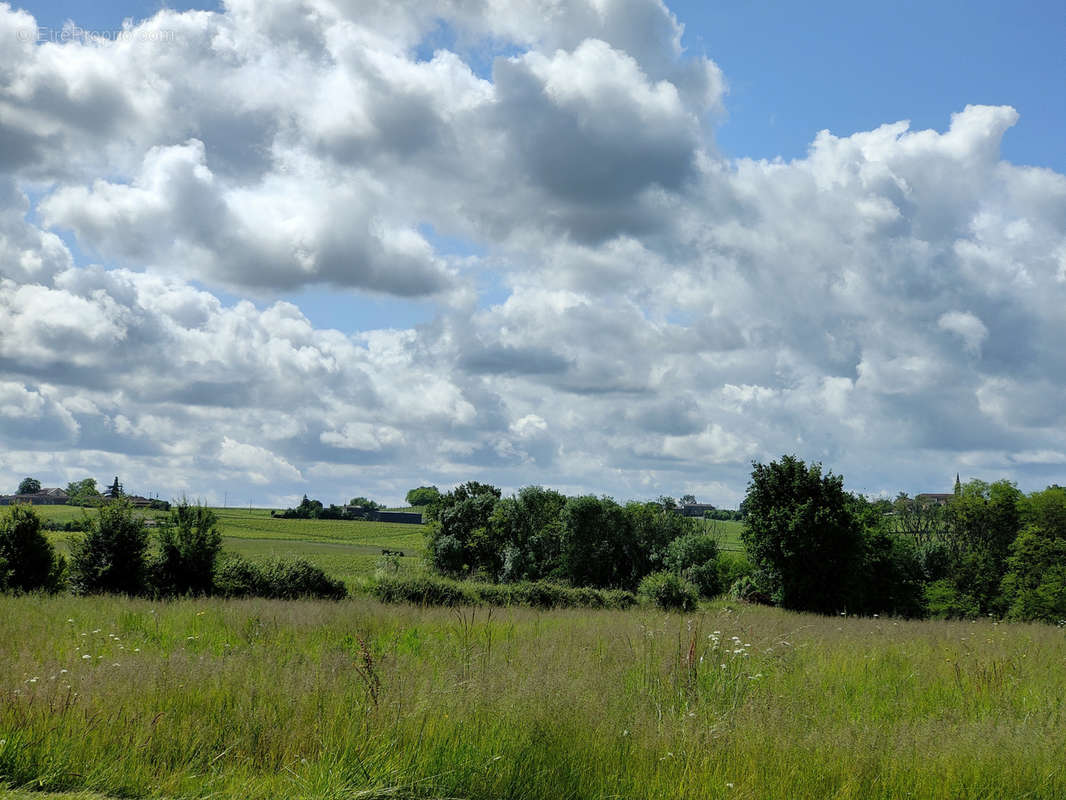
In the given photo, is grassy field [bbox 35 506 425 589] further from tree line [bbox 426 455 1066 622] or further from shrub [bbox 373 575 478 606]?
shrub [bbox 373 575 478 606]

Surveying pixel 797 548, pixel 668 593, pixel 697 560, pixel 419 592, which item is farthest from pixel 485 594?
pixel 697 560

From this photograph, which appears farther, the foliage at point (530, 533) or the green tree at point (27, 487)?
the green tree at point (27, 487)

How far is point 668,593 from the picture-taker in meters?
31.8

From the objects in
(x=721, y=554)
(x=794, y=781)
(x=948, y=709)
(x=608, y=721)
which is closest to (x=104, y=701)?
(x=608, y=721)

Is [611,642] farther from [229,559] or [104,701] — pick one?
[229,559]

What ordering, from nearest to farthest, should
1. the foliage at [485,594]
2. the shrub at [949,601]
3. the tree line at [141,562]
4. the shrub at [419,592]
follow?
the tree line at [141,562], the shrub at [419,592], the foliage at [485,594], the shrub at [949,601]

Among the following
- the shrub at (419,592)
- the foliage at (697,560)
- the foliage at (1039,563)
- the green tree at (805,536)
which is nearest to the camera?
the shrub at (419,592)

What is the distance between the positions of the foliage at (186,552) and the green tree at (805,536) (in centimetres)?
2893

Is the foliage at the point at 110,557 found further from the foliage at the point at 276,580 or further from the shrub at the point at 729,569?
the shrub at the point at 729,569

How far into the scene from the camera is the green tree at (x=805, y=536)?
41812 mm

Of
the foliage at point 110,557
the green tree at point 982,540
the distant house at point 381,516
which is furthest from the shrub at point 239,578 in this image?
the distant house at point 381,516

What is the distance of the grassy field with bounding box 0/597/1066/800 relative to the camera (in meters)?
5.99

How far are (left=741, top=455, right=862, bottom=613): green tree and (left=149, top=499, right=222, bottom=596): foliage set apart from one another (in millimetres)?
28931

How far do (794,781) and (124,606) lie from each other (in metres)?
15.1
